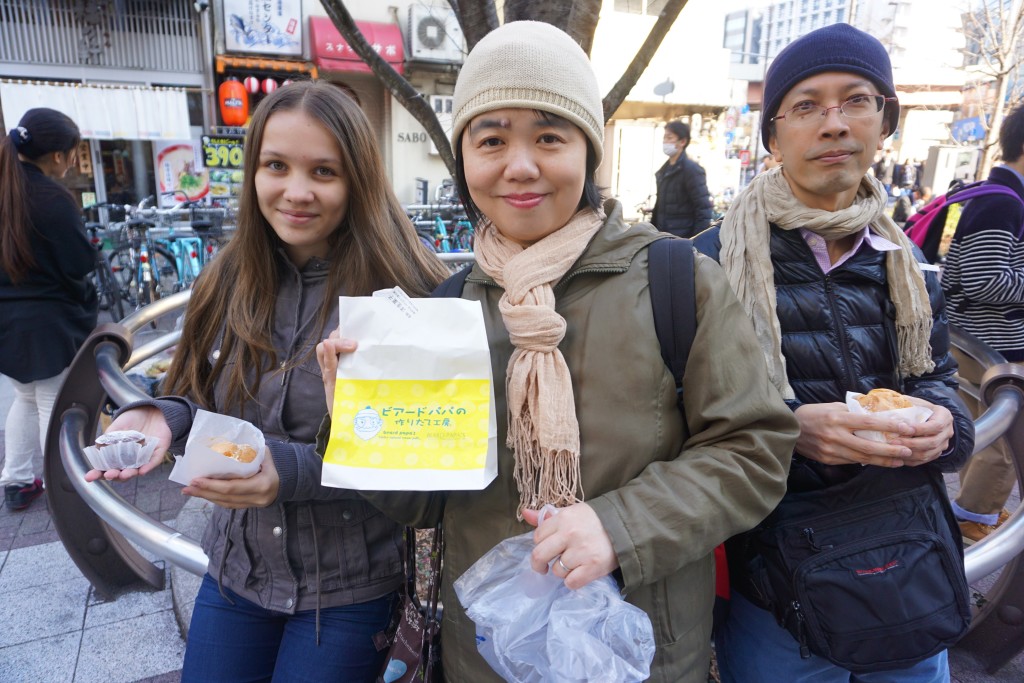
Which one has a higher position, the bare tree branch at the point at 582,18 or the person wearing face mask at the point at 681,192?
the bare tree branch at the point at 582,18

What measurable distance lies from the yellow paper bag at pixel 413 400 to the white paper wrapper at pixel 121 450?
0.55m

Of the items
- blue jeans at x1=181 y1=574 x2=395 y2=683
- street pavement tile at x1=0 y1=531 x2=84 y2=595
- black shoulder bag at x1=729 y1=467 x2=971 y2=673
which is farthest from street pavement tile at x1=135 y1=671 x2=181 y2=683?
black shoulder bag at x1=729 y1=467 x2=971 y2=673

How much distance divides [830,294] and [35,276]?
4.03 m

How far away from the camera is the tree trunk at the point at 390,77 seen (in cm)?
275

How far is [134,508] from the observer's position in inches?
94.0

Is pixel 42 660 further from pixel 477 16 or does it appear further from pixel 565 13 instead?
pixel 565 13

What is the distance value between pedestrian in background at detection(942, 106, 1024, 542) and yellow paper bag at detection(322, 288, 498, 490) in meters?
2.18

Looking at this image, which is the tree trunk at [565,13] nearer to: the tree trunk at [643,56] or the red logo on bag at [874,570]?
the tree trunk at [643,56]

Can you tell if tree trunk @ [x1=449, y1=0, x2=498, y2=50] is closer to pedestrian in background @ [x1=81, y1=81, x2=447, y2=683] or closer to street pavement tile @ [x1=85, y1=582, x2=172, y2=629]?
pedestrian in background @ [x1=81, y1=81, x2=447, y2=683]

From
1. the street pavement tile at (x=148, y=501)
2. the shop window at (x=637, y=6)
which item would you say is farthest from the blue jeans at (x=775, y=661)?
the shop window at (x=637, y=6)

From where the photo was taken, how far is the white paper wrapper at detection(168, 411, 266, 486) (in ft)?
4.32

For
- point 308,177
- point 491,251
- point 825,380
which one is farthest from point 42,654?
point 825,380

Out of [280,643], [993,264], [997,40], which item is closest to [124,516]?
[280,643]

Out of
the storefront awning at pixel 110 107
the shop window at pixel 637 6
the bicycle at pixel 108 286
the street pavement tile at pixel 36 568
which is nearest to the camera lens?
the street pavement tile at pixel 36 568
